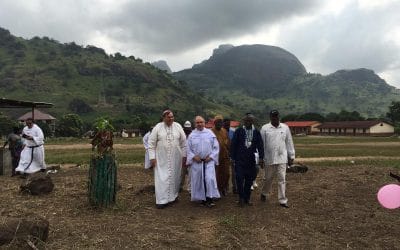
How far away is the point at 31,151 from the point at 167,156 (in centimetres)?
617

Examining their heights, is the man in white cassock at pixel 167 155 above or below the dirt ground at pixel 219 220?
above

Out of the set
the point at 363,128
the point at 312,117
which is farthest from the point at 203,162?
the point at 312,117

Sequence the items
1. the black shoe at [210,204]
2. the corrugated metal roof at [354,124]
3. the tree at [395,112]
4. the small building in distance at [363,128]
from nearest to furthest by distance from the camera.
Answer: the black shoe at [210,204] → the small building in distance at [363,128] → the corrugated metal roof at [354,124] → the tree at [395,112]

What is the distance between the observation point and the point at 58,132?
62.9 meters

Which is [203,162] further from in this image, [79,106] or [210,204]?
[79,106]

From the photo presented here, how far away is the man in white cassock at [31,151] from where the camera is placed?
1341 cm

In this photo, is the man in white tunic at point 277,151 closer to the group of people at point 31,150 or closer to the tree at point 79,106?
the group of people at point 31,150

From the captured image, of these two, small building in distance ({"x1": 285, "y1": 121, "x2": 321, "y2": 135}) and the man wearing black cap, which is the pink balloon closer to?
the man wearing black cap

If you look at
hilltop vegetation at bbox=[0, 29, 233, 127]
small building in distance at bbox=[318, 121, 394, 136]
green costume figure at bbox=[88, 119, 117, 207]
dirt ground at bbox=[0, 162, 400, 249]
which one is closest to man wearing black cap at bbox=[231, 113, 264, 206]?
dirt ground at bbox=[0, 162, 400, 249]

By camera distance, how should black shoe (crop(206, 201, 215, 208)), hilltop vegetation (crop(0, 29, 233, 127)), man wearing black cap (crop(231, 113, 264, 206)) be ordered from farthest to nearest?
hilltop vegetation (crop(0, 29, 233, 127)) < man wearing black cap (crop(231, 113, 264, 206)) < black shoe (crop(206, 201, 215, 208))

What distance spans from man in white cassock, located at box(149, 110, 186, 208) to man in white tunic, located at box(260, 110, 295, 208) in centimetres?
180

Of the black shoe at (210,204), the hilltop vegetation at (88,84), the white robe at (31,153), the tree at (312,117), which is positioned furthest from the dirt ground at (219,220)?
the tree at (312,117)

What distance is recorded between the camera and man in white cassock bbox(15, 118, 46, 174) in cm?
1341

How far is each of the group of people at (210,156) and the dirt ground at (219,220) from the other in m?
0.33
